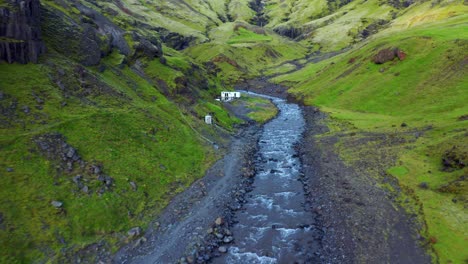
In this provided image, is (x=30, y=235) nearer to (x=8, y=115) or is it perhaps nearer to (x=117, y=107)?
(x=8, y=115)

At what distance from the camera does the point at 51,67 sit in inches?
2354

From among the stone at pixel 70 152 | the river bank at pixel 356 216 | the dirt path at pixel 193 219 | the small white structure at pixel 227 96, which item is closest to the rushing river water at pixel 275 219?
the river bank at pixel 356 216

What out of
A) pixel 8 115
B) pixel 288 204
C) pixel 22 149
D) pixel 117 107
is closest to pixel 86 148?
pixel 22 149

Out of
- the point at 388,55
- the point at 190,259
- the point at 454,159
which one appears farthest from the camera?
the point at 388,55

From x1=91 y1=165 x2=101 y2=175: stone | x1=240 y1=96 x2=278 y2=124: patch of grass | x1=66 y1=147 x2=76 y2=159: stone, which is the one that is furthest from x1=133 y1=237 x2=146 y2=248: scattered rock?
x1=240 y1=96 x2=278 y2=124: patch of grass

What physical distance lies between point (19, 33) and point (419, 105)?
97.0 metres

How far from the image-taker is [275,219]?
45.9 metres

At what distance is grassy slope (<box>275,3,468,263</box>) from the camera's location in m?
40.8

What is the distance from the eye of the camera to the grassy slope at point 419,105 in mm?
40781

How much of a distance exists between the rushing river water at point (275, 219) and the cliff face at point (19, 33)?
158 ft

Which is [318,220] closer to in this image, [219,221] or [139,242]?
[219,221]

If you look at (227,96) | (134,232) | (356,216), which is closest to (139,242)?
(134,232)

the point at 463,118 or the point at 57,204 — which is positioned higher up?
the point at 463,118

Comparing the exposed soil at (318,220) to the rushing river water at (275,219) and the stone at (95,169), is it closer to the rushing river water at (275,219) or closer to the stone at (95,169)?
the rushing river water at (275,219)
